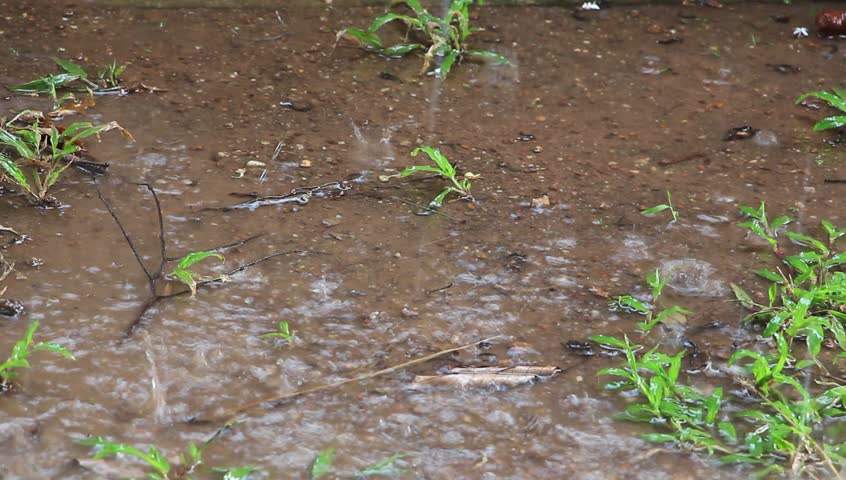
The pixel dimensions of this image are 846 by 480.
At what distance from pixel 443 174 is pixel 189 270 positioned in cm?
83

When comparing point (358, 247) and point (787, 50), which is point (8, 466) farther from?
point (787, 50)

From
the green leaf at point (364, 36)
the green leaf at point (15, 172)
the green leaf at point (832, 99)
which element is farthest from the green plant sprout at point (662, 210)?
the green leaf at point (15, 172)

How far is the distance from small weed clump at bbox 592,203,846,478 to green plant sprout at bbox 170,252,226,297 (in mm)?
1022

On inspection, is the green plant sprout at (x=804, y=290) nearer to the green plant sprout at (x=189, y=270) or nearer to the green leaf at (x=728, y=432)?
the green leaf at (x=728, y=432)

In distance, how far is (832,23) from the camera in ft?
12.1

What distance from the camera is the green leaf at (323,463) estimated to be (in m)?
1.79

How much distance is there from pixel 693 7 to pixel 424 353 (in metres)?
2.54

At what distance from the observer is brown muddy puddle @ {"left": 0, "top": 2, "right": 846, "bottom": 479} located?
75.3 inches

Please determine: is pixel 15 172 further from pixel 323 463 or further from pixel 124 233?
pixel 323 463

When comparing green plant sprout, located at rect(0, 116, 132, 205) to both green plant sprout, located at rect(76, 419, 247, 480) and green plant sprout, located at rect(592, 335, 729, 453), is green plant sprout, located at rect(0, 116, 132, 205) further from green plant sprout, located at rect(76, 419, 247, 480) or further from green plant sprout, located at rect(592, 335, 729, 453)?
green plant sprout, located at rect(592, 335, 729, 453)

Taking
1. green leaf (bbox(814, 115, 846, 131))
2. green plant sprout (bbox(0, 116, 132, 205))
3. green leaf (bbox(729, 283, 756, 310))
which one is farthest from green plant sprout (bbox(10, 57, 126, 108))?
green leaf (bbox(814, 115, 846, 131))

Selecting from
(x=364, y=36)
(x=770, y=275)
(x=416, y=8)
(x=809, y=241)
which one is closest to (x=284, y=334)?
(x=770, y=275)

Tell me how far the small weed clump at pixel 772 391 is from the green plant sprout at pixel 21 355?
4.14 feet

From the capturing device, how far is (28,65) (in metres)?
3.26
